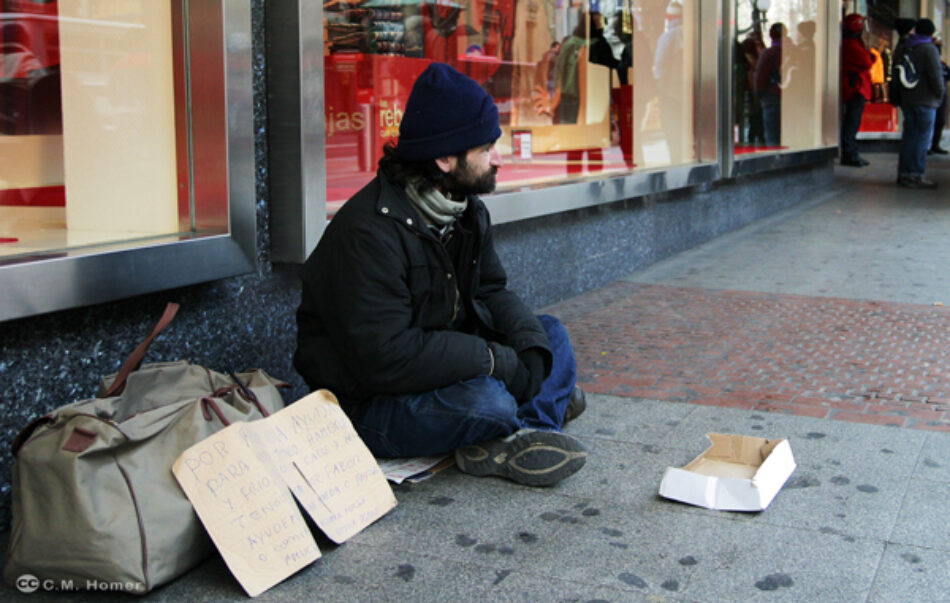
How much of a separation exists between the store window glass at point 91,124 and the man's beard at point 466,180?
86 centimetres

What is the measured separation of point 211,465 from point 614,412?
6.30 feet

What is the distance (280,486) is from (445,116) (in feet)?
3.87

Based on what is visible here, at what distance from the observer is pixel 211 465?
2.65 m

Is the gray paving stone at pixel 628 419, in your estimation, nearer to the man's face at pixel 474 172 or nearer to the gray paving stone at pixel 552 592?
the man's face at pixel 474 172

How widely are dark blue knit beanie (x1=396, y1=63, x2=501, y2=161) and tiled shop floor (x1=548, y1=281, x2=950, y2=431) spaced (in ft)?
5.26

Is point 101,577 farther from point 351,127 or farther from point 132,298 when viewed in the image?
Result: point 351,127

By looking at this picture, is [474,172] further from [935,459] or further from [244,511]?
[935,459]

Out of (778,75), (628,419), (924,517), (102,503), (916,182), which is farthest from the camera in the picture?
(916,182)

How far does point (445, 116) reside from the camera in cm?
323

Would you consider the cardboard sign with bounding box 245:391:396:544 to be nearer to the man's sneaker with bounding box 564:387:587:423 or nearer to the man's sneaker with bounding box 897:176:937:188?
the man's sneaker with bounding box 564:387:587:423

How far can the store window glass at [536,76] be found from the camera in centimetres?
471

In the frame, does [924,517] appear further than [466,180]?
No

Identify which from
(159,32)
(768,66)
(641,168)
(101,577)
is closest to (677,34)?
(641,168)

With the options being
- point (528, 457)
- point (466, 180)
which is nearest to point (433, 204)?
point (466, 180)
